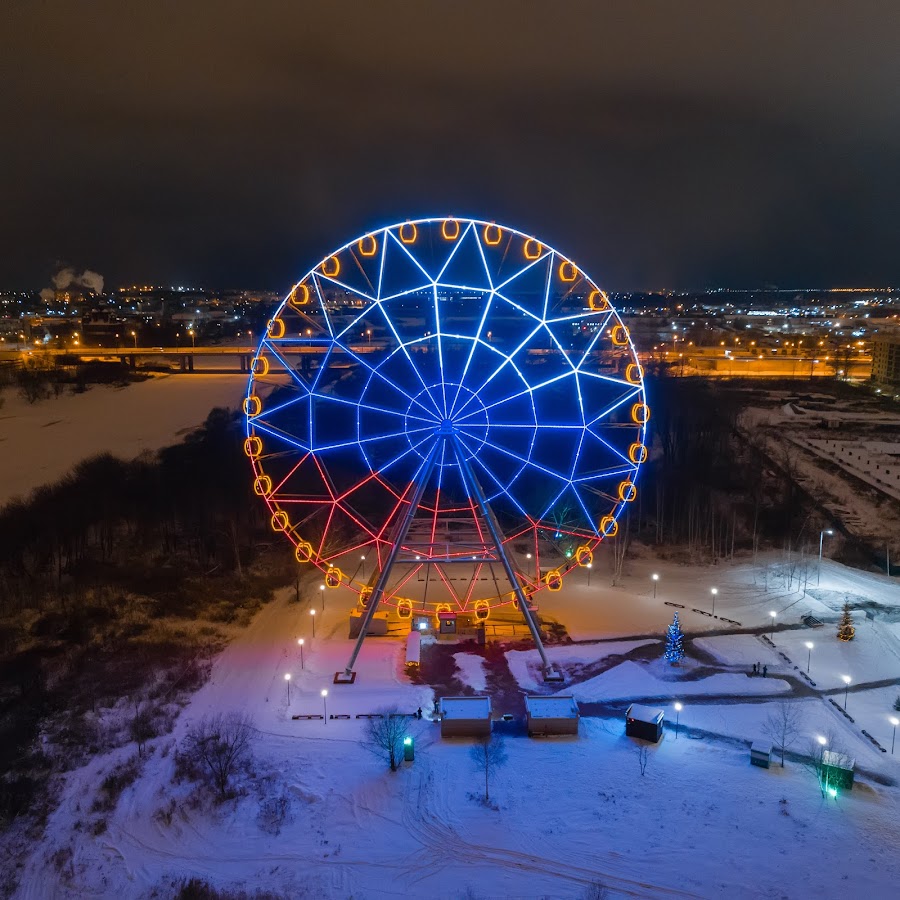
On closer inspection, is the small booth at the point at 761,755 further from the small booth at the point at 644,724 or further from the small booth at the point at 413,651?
the small booth at the point at 413,651

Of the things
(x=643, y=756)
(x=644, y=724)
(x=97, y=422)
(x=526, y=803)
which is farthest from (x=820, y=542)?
(x=97, y=422)

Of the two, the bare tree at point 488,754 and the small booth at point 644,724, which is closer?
the bare tree at point 488,754

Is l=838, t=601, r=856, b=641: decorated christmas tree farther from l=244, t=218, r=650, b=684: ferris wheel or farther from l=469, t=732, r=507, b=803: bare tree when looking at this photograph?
l=469, t=732, r=507, b=803: bare tree

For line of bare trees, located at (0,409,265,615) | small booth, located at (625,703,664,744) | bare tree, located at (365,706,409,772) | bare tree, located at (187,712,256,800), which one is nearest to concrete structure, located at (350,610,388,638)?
bare tree, located at (365,706,409,772)

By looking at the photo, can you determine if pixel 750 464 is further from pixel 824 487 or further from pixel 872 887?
pixel 872 887

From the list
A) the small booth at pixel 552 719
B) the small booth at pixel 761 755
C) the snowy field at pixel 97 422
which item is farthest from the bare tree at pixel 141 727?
the snowy field at pixel 97 422

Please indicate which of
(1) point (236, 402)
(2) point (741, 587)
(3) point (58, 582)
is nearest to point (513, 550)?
(2) point (741, 587)

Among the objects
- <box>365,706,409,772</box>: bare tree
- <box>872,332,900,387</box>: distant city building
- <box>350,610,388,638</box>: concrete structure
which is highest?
<box>872,332,900,387</box>: distant city building
